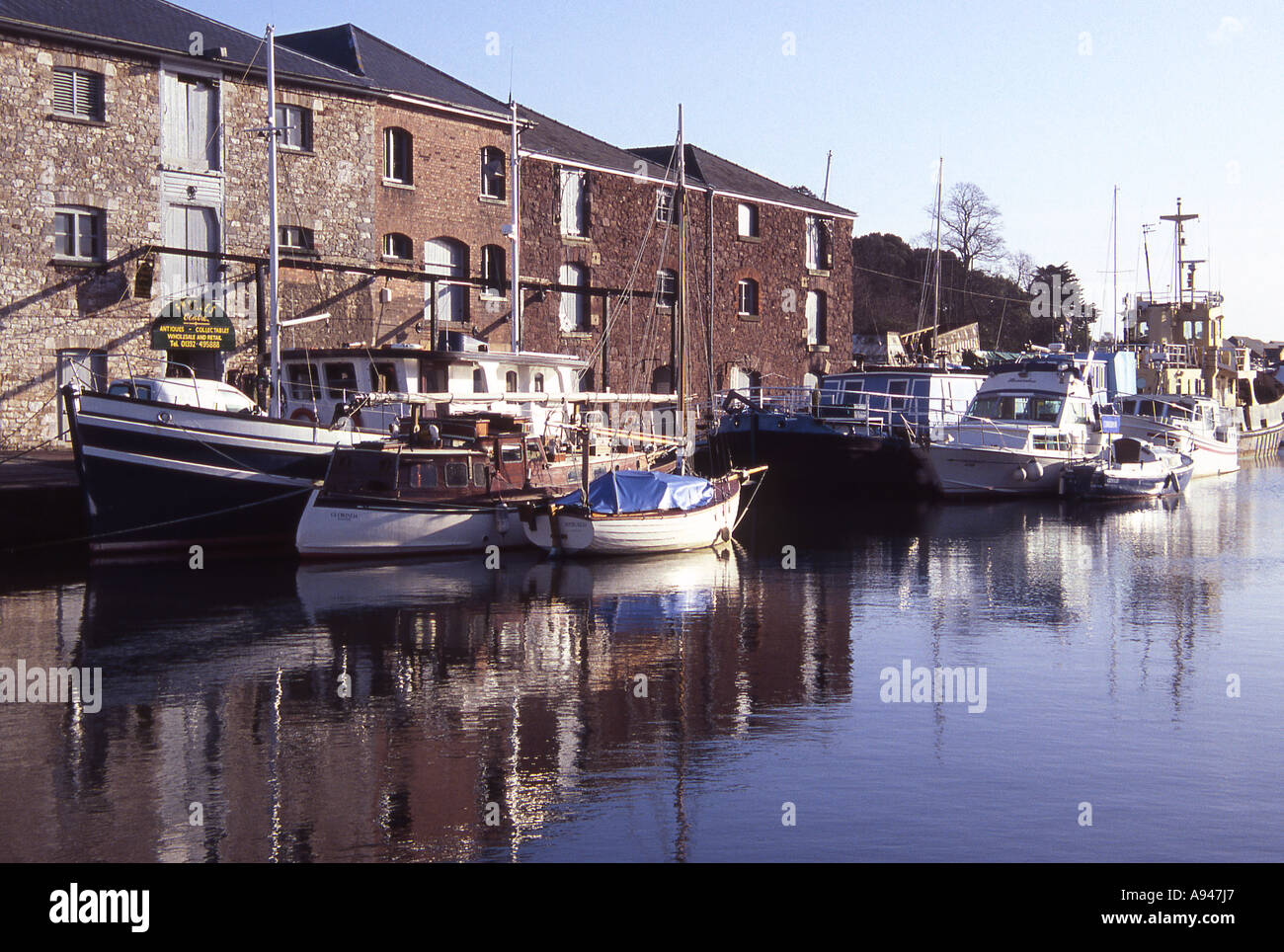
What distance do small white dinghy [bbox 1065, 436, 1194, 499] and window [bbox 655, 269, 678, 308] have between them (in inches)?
576

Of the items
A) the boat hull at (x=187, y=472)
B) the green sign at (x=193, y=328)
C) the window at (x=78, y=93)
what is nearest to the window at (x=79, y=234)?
the green sign at (x=193, y=328)

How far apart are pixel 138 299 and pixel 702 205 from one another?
23121mm

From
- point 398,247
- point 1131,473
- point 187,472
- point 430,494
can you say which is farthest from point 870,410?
point 187,472

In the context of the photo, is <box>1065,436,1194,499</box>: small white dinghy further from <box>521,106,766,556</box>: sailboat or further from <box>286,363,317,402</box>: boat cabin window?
<box>286,363,317,402</box>: boat cabin window

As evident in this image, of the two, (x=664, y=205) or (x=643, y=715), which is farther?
(x=664, y=205)

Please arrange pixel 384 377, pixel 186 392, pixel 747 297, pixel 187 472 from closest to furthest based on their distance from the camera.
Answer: pixel 187 472 < pixel 186 392 < pixel 384 377 < pixel 747 297

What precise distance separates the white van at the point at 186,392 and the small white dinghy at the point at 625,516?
21.0 ft

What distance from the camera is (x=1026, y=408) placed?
1603 inches

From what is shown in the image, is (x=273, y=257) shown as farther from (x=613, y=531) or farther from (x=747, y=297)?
(x=747, y=297)

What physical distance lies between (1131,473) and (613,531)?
22395mm

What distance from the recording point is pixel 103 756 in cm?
1180

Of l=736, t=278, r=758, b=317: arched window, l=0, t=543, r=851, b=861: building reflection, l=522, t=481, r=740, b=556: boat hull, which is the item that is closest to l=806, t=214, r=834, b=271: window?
l=736, t=278, r=758, b=317: arched window
